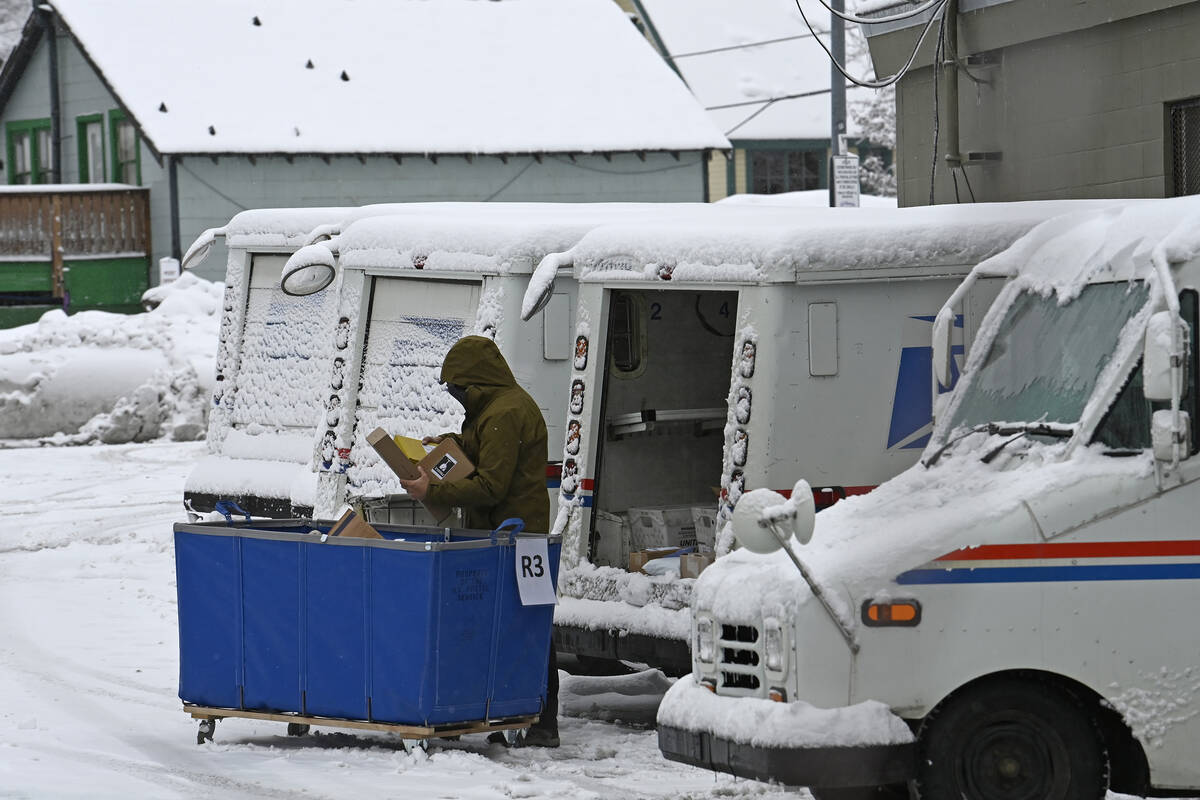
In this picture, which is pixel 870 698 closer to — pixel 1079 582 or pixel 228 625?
pixel 1079 582

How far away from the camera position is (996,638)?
6.73m

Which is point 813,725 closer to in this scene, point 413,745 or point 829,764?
point 829,764

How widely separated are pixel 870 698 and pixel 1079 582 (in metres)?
0.83

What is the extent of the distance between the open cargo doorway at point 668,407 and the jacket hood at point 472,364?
6.52 feet

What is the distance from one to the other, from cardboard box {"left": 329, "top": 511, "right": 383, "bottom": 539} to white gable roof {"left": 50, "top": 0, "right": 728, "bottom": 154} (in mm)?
24324

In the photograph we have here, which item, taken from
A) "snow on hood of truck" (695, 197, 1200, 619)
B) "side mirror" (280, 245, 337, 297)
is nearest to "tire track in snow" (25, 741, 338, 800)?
"snow on hood of truck" (695, 197, 1200, 619)

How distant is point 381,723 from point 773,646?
2.37 meters

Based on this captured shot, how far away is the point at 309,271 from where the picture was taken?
494 inches

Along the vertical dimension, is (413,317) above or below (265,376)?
above

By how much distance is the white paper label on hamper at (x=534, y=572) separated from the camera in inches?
337

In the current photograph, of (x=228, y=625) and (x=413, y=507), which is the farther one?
(x=413, y=507)

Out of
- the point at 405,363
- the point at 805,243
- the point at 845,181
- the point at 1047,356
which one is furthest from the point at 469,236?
the point at 845,181

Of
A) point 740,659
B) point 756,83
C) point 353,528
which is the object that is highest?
point 756,83

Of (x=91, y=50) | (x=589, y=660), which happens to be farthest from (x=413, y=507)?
(x=91, y=50)
